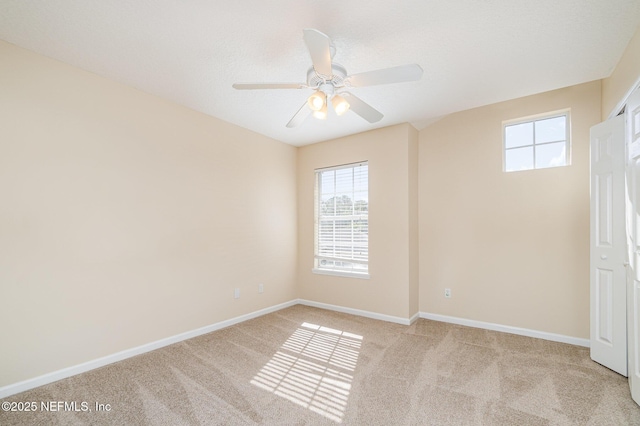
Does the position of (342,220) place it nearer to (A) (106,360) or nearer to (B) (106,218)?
(B) (106,218)

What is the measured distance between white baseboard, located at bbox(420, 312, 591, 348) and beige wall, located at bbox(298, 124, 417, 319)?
480 millimetres

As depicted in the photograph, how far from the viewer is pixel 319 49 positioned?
164 cm

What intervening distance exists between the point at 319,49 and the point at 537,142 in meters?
2.92

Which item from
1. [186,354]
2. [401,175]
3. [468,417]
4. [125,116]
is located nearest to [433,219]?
[401,175]

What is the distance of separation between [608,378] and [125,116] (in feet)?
15.8

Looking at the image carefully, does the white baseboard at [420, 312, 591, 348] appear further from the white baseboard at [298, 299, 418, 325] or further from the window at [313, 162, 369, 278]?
the window at [313, 162, 369, 278]

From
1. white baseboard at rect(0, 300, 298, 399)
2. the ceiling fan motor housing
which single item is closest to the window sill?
white baseboard at rect(0, 300, 298, 399)

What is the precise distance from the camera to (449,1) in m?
1.76

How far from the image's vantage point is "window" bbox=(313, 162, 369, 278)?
4188mm

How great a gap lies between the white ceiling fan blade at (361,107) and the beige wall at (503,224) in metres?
1.81

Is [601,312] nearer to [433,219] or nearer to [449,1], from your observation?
[433,219]

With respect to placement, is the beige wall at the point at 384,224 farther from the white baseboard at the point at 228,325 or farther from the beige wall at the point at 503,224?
the beige wall at the point at 503,224

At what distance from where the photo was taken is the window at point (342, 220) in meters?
4.19

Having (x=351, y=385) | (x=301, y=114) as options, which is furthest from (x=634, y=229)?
(x=301, y=114)
